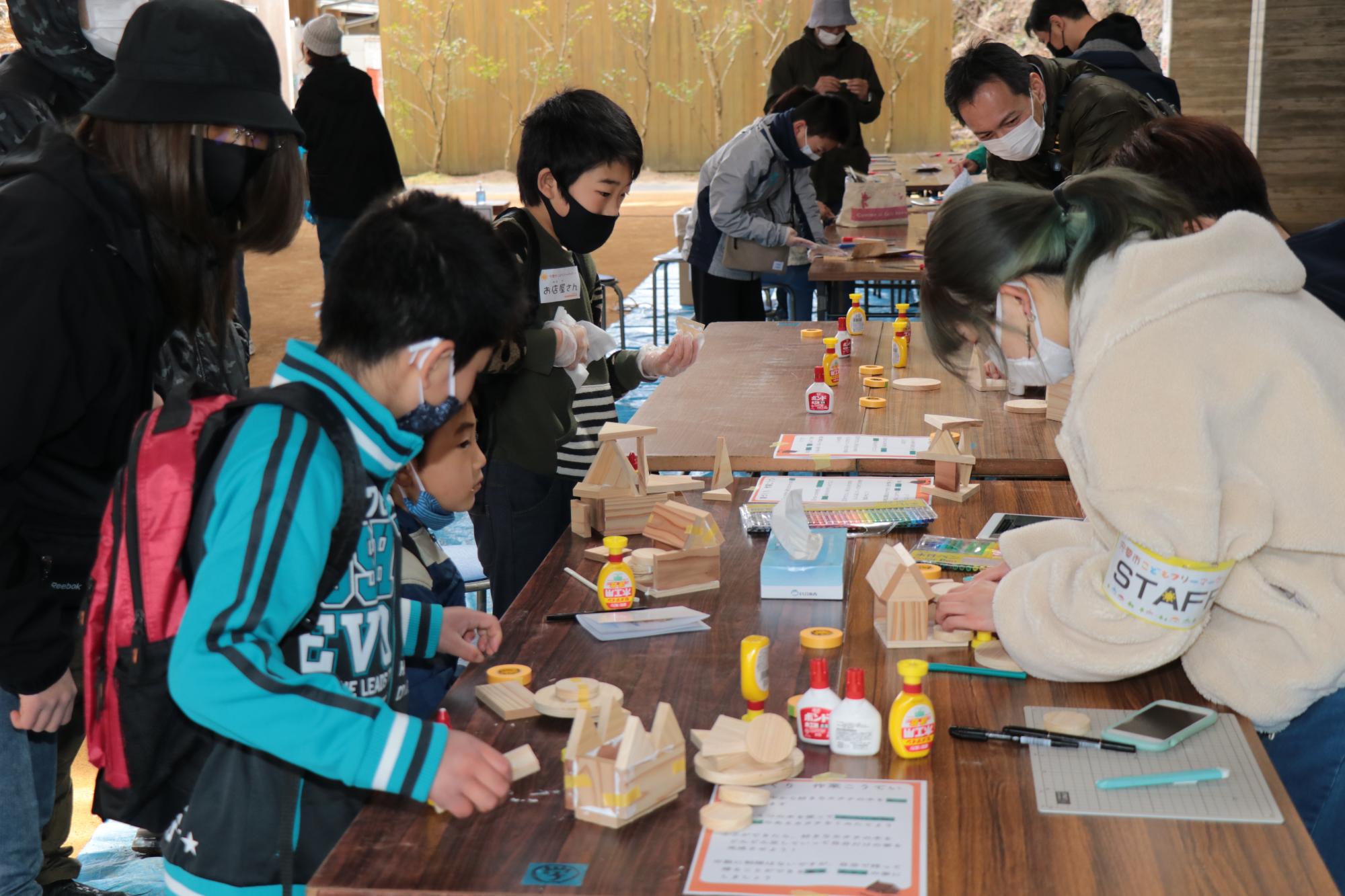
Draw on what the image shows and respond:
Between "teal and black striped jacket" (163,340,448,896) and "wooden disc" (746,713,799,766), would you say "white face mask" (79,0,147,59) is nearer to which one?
"teal and black striped jacket" (163,340,448,896)

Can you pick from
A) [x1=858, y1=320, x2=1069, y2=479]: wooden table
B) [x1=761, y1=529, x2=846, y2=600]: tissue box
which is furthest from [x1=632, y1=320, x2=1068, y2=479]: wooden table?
[x1=761, y1=529, x2=846, y2=600]: tissue box

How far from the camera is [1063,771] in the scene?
1.47 meters

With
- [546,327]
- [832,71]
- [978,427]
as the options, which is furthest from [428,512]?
[832,71]

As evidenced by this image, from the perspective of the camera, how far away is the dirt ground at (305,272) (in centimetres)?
785

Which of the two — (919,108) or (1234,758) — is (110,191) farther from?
(919,108)

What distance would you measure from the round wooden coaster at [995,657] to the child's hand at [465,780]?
735 mm

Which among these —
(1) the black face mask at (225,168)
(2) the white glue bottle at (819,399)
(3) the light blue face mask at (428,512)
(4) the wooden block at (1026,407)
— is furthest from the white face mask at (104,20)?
(4) the wooden block at (1026,407)

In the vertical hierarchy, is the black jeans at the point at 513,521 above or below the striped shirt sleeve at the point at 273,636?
below

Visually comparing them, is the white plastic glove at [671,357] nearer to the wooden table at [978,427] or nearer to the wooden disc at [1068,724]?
the wooden table at [978,427]

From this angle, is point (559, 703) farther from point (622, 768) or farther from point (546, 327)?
point (546, 327)

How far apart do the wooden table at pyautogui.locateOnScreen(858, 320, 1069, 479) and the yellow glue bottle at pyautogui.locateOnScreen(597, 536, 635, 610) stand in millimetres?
874

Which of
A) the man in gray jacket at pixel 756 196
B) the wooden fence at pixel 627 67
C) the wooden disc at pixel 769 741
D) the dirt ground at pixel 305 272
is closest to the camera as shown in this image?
the wooden disc at pixel 769 741

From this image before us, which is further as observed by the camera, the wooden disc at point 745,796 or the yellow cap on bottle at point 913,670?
the yellow cap on bottle at point 913,670

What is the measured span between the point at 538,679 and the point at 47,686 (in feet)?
2.20
